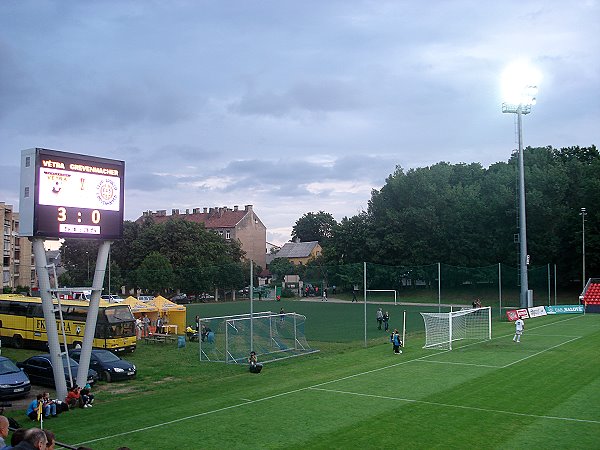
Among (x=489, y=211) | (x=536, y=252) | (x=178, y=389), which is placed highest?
(x=489, y=211)

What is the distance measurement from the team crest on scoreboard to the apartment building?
56162mm

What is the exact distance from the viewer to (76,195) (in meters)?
20.2

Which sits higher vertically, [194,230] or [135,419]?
[194,230]

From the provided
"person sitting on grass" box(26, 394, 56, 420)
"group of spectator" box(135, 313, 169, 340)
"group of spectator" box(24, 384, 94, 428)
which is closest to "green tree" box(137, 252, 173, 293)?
"group of spectator" box(135, 313, 169, 340)

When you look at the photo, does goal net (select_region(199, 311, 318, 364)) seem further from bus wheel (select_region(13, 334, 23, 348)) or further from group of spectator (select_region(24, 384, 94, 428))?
bus wheel (select_region(13, 334, 23, 348))

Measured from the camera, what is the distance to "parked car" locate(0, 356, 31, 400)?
20500 millimetres

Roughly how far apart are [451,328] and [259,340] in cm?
1065

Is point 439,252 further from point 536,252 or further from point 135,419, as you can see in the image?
point 135,419

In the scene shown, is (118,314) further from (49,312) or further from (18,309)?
(49,312)

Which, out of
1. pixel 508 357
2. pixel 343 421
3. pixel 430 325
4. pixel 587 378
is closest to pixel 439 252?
pixel 430 325

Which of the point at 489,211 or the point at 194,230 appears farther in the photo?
the point at 194,230

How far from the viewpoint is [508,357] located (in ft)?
91.6

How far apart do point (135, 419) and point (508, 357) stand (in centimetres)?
1810

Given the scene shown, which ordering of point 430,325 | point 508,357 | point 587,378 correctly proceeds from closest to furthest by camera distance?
point 587,378
point 508,357
point 430,325
